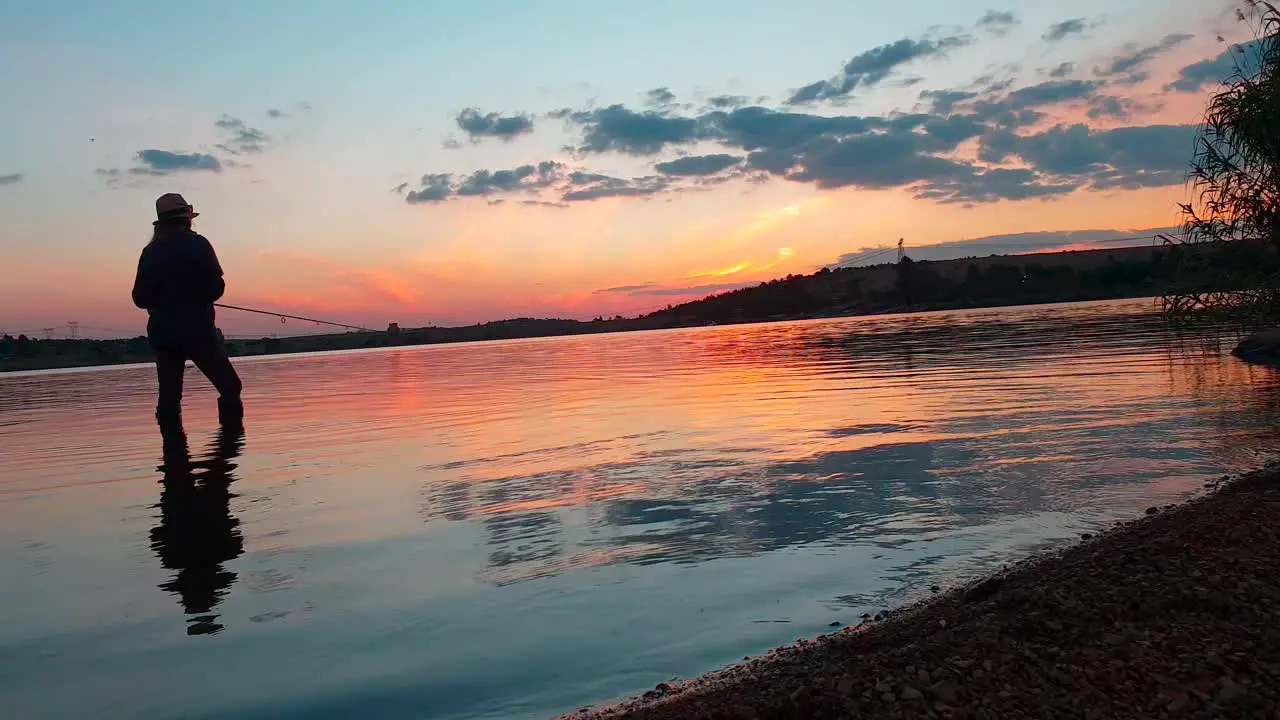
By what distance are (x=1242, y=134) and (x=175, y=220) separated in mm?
14780

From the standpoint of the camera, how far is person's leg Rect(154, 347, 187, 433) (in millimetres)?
13602

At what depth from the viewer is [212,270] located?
1420 cm

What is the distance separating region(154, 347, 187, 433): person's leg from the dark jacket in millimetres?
229

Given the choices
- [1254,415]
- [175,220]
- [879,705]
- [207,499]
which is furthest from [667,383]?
[879,705]

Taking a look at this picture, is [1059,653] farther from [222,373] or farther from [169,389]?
[222,373]

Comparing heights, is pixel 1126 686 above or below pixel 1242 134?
below

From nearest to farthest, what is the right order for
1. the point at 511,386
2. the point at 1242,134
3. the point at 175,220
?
the point at 1242,134 < the point at 175,220 < the point at 511,386

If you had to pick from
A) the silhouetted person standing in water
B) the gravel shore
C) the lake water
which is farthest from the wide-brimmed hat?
the gravel shore

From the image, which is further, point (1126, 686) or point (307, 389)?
point (307, 389)

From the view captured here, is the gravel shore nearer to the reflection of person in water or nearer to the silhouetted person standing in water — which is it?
the reflection of person in water

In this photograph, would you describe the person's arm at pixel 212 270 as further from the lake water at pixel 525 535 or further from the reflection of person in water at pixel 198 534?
the reflection of person in water at pixel 198 534

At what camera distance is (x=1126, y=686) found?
319 cm

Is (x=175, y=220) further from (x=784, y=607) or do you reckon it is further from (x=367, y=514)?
(x=784, y=607)

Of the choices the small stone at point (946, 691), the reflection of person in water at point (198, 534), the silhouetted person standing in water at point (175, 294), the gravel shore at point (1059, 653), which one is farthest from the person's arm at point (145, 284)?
the small stone at point (946, 691)
